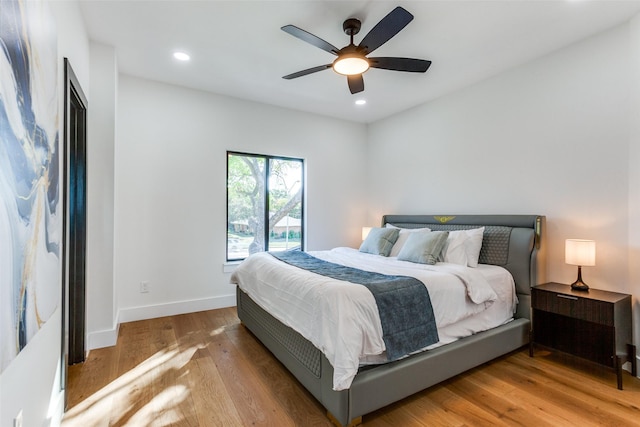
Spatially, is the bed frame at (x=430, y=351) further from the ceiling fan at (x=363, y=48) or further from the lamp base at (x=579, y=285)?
the ceiling fan at (x=363, y=48)

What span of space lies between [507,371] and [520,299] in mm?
764

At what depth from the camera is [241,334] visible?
3.18 metres

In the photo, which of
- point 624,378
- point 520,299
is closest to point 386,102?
point 520,299

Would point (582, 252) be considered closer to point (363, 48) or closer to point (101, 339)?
point (363, 48)

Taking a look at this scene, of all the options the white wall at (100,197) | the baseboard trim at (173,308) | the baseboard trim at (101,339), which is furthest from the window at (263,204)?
the baseboard trim at (101,339)

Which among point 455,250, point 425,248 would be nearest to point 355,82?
point 425,248

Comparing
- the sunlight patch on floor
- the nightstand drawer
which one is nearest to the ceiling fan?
the nightstand drawer

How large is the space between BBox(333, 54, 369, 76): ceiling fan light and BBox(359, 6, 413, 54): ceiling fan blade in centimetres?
9

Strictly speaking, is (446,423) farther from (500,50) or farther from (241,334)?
(500,50)

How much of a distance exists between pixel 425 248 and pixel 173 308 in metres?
3.09

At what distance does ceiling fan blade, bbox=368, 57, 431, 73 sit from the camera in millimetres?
2453

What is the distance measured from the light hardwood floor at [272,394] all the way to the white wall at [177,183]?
980 mm

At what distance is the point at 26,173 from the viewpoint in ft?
3.81

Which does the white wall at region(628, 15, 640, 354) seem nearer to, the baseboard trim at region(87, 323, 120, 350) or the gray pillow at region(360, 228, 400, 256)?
the gray pillow at region(360, 228, 400, 256)
